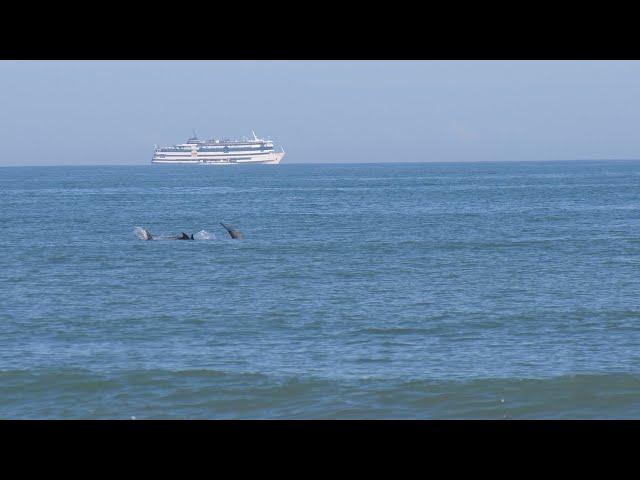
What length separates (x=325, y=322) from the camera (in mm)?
18703

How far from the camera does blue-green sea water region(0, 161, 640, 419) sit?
41.2 feet

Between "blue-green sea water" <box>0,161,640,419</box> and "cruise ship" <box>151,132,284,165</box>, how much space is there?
124 metres

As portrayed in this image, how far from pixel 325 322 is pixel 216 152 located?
149914mm

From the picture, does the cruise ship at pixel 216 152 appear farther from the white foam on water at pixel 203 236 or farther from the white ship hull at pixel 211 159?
the white foam on water at pixel 203 236

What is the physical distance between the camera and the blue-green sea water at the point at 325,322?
12.6 meters

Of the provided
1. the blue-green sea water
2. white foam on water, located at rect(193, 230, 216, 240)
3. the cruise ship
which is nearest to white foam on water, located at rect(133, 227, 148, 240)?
the blue-green sea water

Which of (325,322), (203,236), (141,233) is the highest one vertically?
(141,233)

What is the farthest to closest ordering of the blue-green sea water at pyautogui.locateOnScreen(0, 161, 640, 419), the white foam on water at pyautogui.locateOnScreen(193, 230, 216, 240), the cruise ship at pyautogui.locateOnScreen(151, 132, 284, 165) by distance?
1. the cruise ship at pyautogui.locateOnScreen(151, 132, 284, 165)
2. the white foam on water at pyautogui.locateOnScreen(193, 230, 216, 240)
3. the blue-green sea water at pyautogui.locateOnScreen(0, 161, 640, 419)

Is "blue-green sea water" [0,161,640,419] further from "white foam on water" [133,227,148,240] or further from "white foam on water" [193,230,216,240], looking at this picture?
"white foam on water" [133,227,148,240]

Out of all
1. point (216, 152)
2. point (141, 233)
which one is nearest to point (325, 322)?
point (141, 233)

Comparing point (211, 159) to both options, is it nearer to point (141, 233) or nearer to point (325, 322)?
point (141, 233)

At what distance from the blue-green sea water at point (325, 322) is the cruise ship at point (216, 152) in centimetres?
12381
